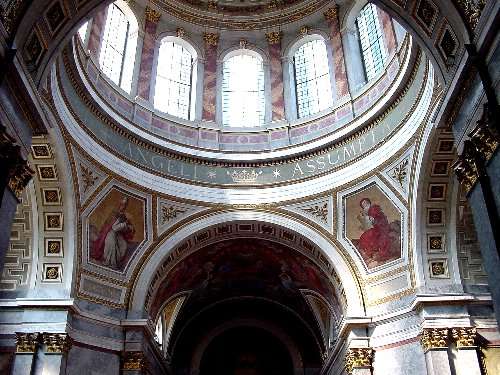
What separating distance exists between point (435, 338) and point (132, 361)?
7691 millimetres

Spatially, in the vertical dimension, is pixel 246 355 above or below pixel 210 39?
below

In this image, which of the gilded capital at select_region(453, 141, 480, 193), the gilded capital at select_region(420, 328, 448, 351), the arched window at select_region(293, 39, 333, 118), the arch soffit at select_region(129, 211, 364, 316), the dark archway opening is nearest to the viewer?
the gilded capital at select_region(453, 141, 480, 193)

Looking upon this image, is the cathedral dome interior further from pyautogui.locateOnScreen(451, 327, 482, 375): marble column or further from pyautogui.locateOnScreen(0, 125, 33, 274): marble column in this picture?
pyautogui.locateOnScreen(0, 125, 33, 274): marble column

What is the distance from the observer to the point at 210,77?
20.8m

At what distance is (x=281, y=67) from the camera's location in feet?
69.1

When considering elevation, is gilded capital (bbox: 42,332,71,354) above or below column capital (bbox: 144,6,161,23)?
below

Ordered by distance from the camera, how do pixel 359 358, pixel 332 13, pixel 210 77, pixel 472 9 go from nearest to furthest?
pixel 472 9 → pixel 359 358 → pixel 332 13 → pixel 210 77

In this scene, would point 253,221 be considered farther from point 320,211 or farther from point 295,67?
point 295,67

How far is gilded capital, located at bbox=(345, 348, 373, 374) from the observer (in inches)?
Answer: 621

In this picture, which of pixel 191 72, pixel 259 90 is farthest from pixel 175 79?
pixel 259 90

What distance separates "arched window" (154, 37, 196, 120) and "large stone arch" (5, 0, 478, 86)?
9.59 meters

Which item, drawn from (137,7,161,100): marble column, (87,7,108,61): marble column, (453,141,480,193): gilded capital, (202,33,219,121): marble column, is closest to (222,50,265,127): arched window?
(202,33,219,121): marble column

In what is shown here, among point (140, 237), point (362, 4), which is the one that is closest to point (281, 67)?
point (362, 4)

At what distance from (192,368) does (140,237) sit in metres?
9.96
